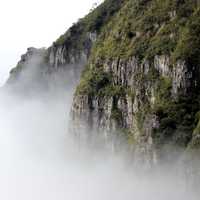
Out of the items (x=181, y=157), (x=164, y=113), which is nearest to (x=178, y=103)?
(x=164, y=113)

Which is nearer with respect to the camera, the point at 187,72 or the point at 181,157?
the point at 181,157

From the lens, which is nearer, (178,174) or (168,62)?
(178,174)

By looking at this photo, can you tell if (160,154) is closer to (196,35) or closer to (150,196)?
(150,196)

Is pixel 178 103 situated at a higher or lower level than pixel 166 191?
higher

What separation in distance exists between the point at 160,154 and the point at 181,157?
10676 millimetres

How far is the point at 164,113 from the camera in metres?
191

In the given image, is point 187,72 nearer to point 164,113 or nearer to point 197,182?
point 164,113

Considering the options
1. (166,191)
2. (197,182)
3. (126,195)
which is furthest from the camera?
(126,195)

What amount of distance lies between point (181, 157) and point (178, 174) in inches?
182

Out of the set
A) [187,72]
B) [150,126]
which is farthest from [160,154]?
[187,72]

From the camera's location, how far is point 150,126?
192 m

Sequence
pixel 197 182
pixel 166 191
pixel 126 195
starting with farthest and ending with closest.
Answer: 1. pixel 126 195
2. pixel 166 191
3. pixel 197 182

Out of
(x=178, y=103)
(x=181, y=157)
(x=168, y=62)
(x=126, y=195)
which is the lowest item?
(x=126, y=195)

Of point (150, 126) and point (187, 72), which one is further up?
point (187, 72)
